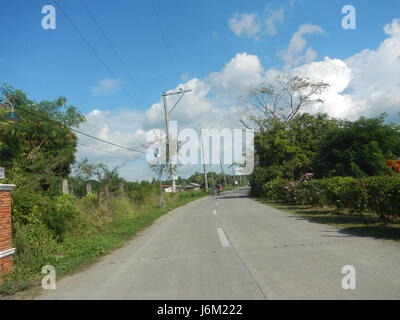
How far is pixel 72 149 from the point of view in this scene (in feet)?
51.5

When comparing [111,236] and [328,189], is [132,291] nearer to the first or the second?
[111,236]

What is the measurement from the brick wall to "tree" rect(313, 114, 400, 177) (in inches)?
556

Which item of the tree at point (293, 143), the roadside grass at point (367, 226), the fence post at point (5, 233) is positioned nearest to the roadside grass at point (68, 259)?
the fence post at point (5, 233)

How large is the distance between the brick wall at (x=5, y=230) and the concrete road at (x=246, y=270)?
1.19 meters

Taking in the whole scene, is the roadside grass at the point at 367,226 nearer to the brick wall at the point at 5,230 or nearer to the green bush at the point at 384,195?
the green bush at the point at 384,195

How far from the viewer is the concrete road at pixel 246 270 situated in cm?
468

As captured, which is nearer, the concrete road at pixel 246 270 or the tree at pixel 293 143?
the concrete road at pixel 246 270

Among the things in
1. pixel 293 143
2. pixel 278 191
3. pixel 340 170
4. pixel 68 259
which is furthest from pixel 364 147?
pixel 293 143

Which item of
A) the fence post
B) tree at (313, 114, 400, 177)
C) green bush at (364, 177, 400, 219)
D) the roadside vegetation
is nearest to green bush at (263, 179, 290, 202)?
the roadside vegetation

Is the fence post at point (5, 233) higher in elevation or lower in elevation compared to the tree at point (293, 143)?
lower

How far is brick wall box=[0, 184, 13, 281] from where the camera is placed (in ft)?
20.1
